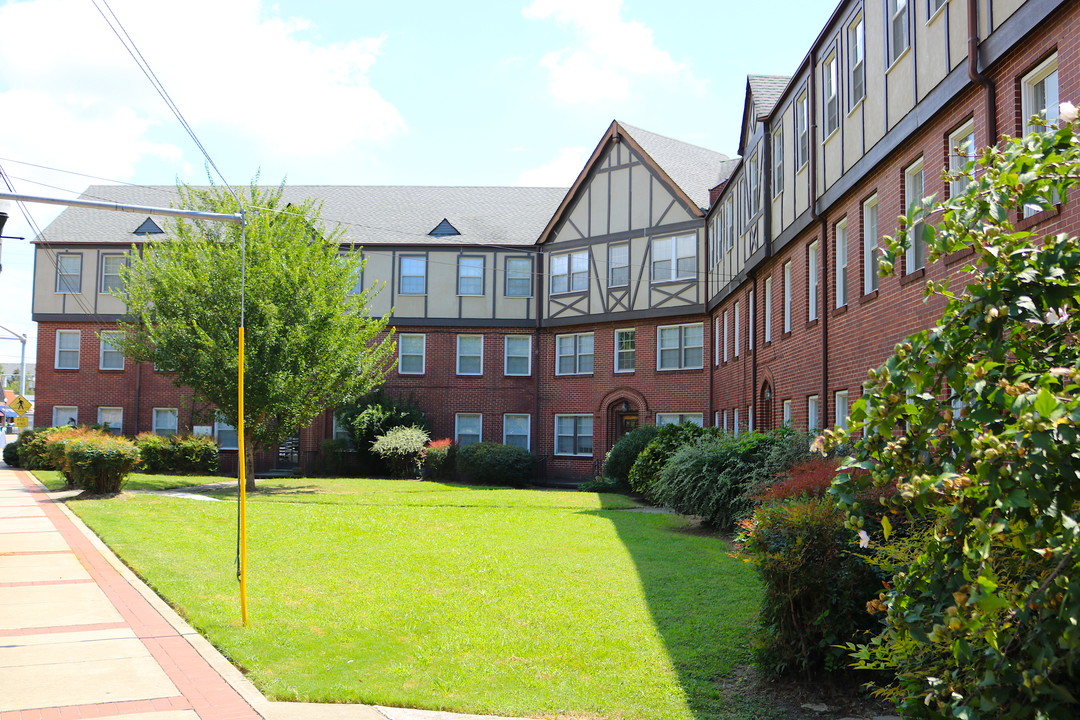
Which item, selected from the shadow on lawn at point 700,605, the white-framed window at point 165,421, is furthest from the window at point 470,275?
the shadow on lawn at point 700,605

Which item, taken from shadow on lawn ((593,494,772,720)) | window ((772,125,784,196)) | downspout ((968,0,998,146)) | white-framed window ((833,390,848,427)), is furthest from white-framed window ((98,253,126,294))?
downspout ((968,0,998,146))

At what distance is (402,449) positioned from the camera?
1246 inches

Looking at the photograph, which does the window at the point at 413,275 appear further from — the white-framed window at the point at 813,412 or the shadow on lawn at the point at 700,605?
the shadow on lawn at the point at 700,605

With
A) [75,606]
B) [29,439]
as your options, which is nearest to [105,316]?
[29,439]

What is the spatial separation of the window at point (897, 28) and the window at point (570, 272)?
19416 millimetres

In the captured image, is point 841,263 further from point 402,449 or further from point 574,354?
point 402,449

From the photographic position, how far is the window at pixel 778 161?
761 inches

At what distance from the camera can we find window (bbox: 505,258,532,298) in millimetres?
34312

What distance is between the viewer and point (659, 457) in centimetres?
2262

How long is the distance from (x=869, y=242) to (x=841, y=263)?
143cm

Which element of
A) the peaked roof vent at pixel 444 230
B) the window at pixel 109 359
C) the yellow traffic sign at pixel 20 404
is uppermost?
the peaked roof vent at pixel 444 230

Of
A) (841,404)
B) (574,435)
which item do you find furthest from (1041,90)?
(574,435)

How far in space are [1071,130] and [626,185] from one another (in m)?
28.1

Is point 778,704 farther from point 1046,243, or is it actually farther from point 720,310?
point 720,310
